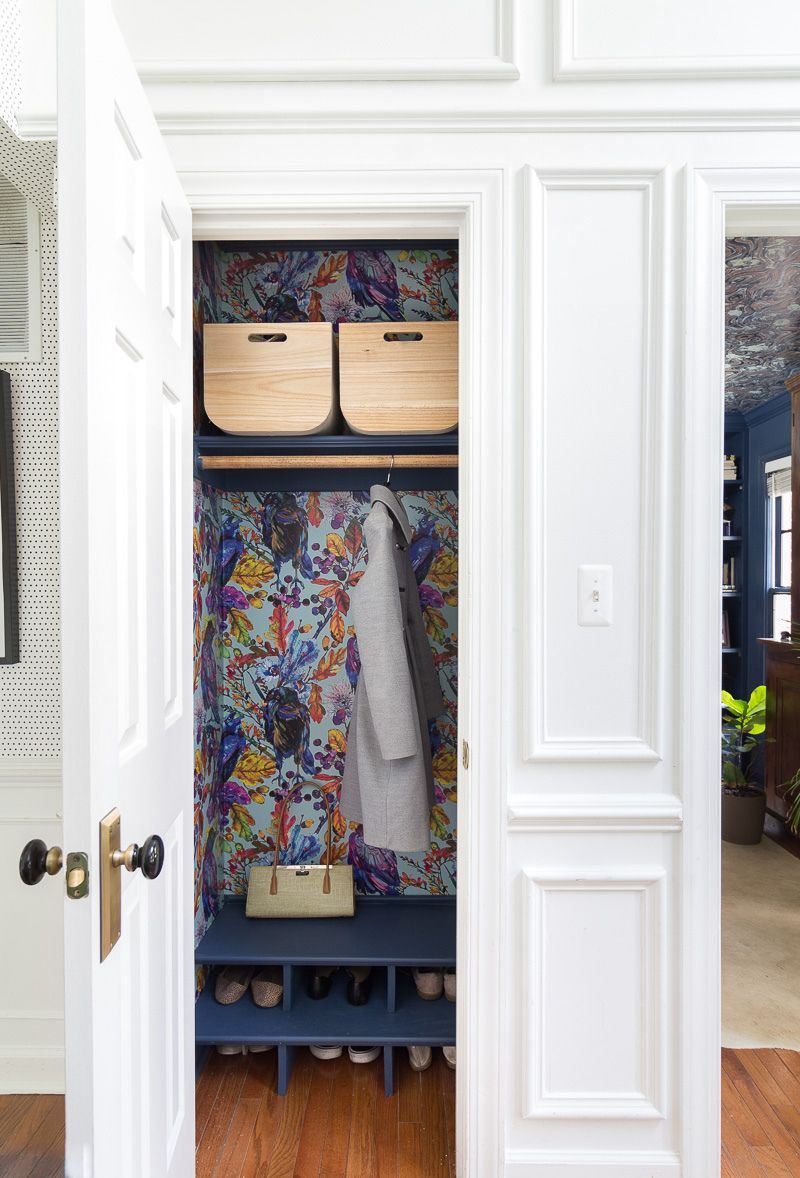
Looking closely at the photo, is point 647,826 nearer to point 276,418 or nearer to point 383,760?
point 383,760

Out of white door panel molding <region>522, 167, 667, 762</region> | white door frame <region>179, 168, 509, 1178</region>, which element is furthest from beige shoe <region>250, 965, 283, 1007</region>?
white door panel molding <region>522, 167, 667, 762</region>

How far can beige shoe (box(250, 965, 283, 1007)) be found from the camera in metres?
1.88

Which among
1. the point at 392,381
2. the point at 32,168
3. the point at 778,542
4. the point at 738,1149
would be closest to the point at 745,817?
the point at 778,542

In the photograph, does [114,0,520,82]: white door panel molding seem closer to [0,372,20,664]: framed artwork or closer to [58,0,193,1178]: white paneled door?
[58,0,193,1178]: white paneled door

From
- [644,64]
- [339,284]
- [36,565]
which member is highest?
[644,64]

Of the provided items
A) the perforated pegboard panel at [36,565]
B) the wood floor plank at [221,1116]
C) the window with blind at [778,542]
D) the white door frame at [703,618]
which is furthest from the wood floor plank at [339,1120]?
the window with blind at [778,542]

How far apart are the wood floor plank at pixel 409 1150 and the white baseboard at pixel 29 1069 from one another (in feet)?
2.69

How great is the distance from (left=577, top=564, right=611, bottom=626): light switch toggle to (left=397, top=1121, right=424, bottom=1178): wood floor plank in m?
1.31

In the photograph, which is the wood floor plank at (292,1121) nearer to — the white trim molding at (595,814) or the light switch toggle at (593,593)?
the white trim molding at (595,814)

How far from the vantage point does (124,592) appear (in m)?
1.03

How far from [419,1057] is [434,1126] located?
0.18m

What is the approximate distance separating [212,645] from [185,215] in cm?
119

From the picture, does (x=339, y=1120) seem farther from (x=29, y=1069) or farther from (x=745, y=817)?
(x=745, y=817)

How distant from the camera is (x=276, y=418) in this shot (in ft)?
6.03
